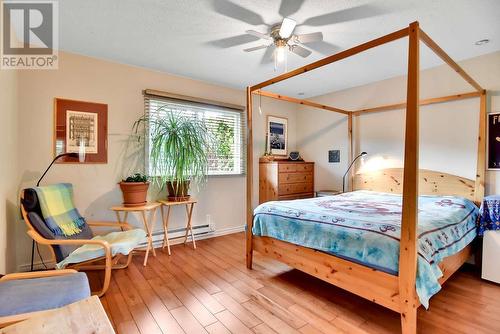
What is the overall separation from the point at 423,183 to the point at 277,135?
241 centimetres

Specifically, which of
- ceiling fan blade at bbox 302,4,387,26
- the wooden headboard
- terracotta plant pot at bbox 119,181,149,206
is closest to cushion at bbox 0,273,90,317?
terracotta plant pot at bbox 119,181,149,206

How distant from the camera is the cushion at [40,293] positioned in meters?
1.23

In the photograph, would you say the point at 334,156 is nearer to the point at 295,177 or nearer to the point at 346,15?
the point at 295,177

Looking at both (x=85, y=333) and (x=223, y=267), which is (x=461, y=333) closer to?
(x=223, y=267)

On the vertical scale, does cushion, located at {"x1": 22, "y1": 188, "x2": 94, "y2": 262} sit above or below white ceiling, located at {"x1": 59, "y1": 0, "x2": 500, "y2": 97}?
below

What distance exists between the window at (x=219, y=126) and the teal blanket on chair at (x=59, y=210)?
1.41 m

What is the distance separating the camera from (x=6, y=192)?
2145 millimetres

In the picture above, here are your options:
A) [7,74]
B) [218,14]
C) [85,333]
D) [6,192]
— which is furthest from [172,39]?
[85,333]

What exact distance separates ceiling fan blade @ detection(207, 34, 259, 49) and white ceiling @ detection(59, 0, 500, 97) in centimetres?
1

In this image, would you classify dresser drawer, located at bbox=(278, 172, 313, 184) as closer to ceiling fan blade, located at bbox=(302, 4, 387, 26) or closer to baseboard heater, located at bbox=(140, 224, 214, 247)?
baseboard heater, located at bbox=(140, 224, 214, 247)

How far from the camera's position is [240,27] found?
2268 millimetres

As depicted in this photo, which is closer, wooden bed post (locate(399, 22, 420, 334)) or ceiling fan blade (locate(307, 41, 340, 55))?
wooden bed post (locate(399, 22, 420, 334))

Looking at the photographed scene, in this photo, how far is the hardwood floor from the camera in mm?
1708

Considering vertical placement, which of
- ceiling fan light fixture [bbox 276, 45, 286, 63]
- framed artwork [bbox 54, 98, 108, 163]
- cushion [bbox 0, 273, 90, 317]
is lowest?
cushion [bbox 0, 273, 90, 317]
